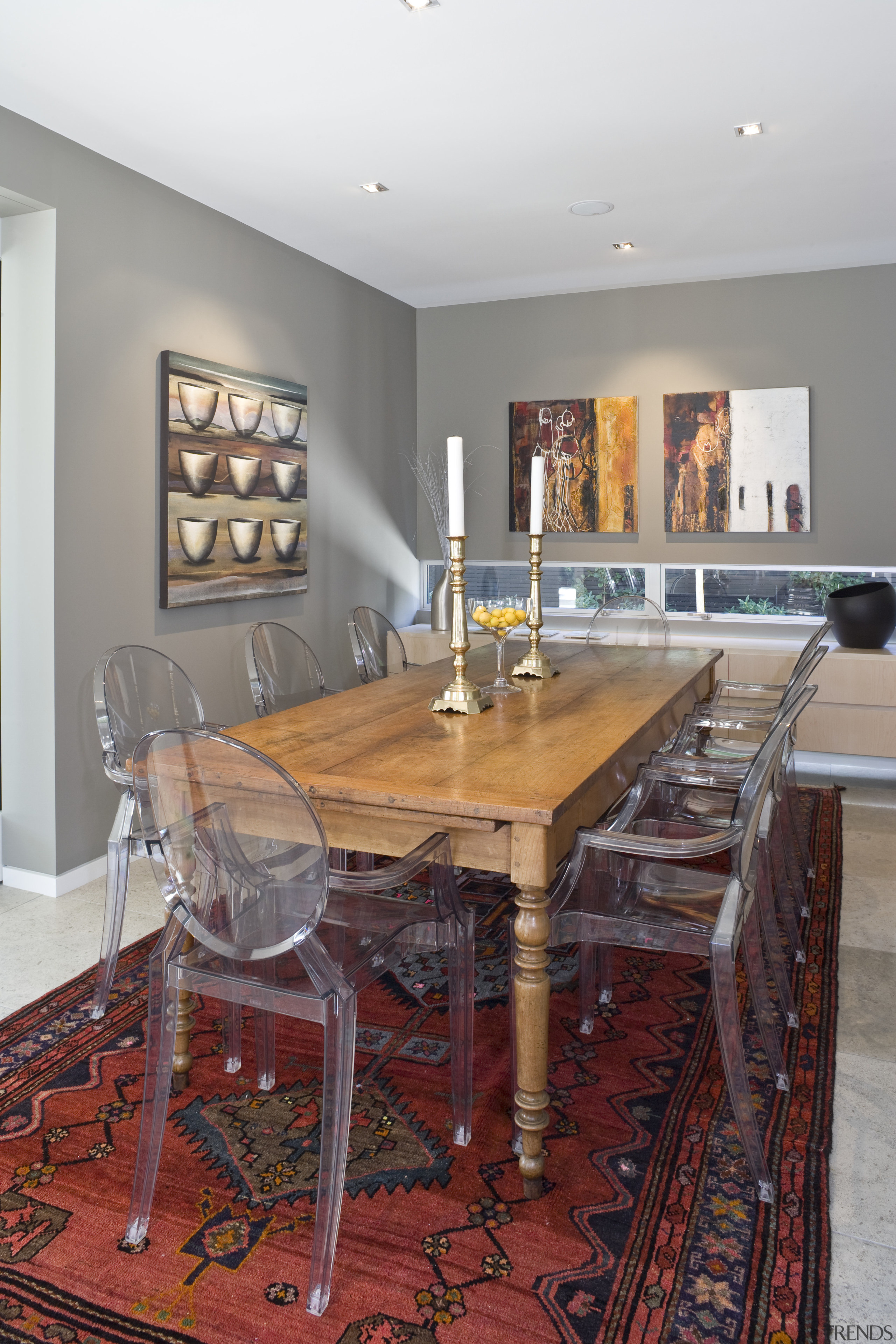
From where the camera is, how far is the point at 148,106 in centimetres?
306

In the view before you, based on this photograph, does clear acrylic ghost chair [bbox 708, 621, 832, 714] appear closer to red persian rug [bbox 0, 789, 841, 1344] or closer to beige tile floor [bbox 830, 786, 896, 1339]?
beige tile floor [bbox 830, 786, 896, 1339]

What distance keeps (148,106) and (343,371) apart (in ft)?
6.71

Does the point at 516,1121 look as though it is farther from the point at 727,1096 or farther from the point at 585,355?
the point at 585,355

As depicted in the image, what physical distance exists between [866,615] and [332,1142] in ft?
13.3

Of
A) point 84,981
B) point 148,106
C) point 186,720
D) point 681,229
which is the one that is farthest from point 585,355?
point 84,981

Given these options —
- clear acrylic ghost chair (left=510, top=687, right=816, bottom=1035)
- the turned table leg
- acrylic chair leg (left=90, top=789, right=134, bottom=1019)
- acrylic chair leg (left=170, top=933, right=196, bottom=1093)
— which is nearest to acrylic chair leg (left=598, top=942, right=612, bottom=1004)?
clear acrylic ghost chair (left=510, top=687, right=816, bottom=1035)

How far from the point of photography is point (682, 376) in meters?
5.32

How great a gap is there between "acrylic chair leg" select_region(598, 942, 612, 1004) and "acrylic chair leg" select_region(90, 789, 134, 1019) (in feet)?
4.19

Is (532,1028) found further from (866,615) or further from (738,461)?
(738,461)

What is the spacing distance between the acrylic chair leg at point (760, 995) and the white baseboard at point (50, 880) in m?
2.38

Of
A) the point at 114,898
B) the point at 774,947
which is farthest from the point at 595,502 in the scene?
the point at 114,898

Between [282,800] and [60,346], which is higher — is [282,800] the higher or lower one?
the lower one

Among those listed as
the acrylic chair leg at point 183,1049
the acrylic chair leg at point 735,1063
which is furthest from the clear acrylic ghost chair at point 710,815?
the acrylic chair leg at point 183,1049

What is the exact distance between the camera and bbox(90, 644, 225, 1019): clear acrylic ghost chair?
2523mm
